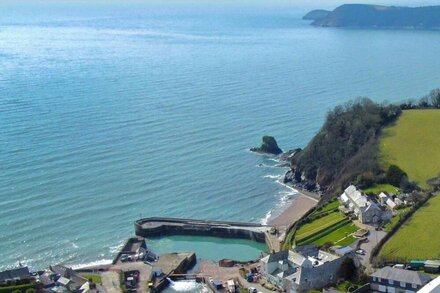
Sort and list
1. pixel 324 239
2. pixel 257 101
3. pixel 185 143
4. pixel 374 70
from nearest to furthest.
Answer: pixel 324 239
pixel 185 143
pixel 257 101
pixel 374 70

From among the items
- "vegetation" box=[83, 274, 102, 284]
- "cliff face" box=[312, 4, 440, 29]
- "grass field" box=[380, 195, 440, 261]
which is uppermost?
"cliff face" box=[312, 4, 440, 29]

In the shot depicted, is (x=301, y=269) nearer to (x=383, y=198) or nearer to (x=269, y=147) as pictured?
(x=383, y=198)

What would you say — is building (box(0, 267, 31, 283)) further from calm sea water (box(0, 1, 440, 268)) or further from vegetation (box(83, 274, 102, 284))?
calm sea water (box(0, 1, 440, 268))

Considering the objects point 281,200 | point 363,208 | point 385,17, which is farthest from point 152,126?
point 385,17

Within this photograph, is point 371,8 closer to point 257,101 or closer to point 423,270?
point 257,101

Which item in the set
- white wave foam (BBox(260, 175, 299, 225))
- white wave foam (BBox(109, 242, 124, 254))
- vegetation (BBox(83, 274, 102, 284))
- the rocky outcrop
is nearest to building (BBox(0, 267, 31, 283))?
vegetation (BBox(83, 274, 102, 284))

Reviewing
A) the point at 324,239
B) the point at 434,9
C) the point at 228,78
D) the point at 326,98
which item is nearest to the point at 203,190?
the point at 324,239

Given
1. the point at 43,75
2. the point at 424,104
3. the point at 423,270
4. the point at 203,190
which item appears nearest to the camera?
the point at 423,270
